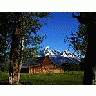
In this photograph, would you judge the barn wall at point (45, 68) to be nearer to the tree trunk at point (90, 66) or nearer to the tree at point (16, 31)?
the tree at point (16, 31)

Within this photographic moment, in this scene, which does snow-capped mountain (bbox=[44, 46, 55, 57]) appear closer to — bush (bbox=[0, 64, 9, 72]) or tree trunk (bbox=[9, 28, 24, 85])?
tree trunk (bbox=[9, 28, 24, 85])

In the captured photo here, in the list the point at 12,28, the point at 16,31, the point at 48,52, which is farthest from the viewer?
the point at 12,28

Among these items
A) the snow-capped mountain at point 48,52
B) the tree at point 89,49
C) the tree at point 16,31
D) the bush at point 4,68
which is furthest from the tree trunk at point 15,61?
the tree at point 89,49

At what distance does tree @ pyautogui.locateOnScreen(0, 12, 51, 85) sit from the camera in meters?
6.04

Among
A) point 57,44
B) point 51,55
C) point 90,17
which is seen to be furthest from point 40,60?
point 90,17

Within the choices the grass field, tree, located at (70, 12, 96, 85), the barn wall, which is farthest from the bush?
tree, located at (70, 12, 96, 85)

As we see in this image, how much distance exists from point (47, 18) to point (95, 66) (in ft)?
11.3

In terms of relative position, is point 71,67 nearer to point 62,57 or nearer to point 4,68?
point 62,57

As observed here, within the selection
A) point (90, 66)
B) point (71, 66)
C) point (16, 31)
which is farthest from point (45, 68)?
point (90, 66)

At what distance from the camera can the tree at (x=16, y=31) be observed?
604cm

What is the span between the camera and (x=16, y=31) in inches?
247

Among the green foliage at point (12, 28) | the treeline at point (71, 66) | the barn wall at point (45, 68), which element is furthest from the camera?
the barn wall at point (45, 68)

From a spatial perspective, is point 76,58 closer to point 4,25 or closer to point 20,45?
point 20,45
